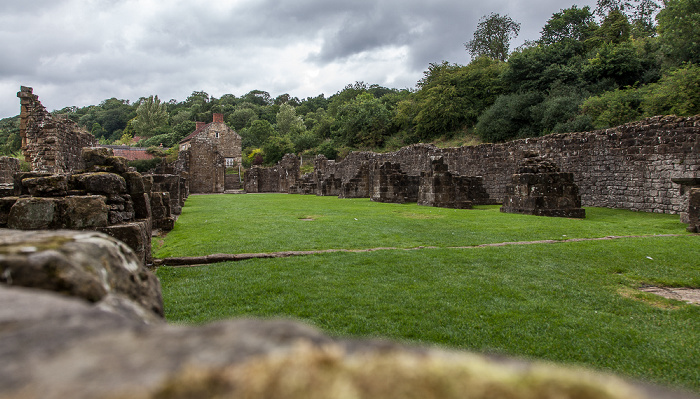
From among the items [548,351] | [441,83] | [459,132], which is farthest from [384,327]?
[441,83]

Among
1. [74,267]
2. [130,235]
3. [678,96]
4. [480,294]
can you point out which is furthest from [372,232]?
[678,96]

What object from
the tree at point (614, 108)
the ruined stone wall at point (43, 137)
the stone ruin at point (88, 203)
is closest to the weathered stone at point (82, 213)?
the stone ruin at point (88, 203)

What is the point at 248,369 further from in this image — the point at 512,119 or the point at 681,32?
the point at 681,32

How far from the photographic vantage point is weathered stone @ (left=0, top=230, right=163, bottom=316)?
109 centimetres

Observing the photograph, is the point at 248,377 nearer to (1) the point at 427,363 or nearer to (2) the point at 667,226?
(1) the point at 427,363

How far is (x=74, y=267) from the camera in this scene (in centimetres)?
116

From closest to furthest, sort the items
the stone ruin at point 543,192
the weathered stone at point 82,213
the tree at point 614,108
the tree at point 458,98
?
the weathered stone at point 82,213
the stone ruin at point 543,192
the tree at point 614,108
the tree at point 458,98

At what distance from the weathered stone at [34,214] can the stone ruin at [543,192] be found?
1288 centimetres

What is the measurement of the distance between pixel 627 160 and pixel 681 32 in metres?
19.6

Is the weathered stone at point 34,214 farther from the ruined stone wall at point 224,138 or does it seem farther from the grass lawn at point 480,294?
the ruined stone wall at point 224,138

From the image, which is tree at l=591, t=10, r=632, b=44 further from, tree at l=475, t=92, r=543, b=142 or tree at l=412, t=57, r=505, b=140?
tree at l=475, t=92, r=543, b=142

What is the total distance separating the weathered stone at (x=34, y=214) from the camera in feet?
14.5

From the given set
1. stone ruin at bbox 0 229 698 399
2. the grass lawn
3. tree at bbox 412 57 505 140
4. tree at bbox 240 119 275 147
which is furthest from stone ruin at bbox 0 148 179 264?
tree at bbox 240 119 275 147

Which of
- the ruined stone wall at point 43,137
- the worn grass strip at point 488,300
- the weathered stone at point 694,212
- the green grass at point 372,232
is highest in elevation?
the ruined stone wall at point 43,137
